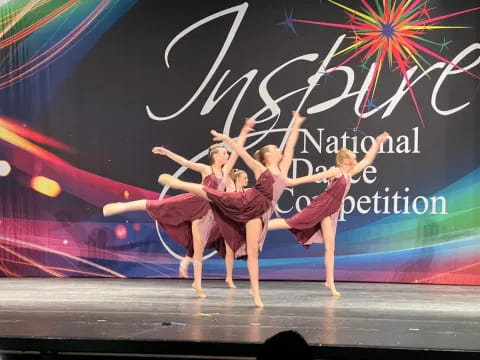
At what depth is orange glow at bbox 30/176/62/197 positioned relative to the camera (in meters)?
8.73

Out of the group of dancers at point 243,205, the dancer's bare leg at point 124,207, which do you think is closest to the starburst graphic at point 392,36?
the group of dancers at point 243,205

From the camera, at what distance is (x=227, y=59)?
852 centimetres

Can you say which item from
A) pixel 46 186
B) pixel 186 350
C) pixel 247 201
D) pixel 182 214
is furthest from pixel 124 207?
pixel 186 350

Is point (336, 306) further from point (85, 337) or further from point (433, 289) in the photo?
point (85, 337)

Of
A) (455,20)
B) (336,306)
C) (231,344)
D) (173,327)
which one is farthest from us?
(455,20)

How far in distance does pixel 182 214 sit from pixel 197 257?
0.62m

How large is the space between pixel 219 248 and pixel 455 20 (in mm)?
3678

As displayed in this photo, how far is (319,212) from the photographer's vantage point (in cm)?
725

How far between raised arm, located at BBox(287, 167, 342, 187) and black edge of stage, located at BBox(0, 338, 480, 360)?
2.83 meters

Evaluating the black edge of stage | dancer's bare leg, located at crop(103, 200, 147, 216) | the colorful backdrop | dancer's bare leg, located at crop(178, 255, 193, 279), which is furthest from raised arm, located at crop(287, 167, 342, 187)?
the black edge of stage

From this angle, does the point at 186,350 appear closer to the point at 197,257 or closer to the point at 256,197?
the point at 256,197

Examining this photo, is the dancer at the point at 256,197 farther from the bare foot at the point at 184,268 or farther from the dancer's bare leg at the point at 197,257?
the bare foot at the point at 184,268

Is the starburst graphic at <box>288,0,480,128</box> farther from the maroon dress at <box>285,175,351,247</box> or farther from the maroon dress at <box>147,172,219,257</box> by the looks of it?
the maroon dress at <box>147,172,219,257</box>

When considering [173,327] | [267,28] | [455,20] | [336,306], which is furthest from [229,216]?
[455,20]
